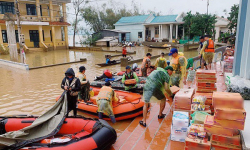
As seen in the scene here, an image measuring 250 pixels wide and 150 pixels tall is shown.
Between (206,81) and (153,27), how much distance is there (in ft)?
104

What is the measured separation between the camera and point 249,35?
443cm

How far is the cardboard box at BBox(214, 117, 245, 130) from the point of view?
9.32ft

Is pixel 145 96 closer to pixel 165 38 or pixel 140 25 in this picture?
pixel 165 38

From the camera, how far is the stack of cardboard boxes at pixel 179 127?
12.2ft

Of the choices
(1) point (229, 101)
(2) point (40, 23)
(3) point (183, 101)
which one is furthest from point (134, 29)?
(1) point (229, 101)

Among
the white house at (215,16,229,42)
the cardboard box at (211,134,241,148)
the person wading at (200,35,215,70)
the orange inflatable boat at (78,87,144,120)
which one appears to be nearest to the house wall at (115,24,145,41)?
the white house at (215,16,229,42)

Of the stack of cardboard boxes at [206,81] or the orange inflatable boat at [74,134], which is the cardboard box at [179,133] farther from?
the stack of cardboard boxes at [206,81]

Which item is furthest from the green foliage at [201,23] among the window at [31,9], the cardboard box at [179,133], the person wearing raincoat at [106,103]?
the cardboard box at [179,133]

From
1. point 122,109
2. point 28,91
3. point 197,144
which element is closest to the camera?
point 197,144

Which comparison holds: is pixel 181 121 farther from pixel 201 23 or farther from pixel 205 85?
pixel 201 23

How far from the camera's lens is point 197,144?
3.18m

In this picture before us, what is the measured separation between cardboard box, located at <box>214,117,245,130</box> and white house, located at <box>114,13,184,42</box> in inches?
→ 1184

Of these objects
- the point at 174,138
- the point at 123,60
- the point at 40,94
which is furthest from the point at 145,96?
the point at 123,60

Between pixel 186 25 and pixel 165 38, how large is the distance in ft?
12.8
